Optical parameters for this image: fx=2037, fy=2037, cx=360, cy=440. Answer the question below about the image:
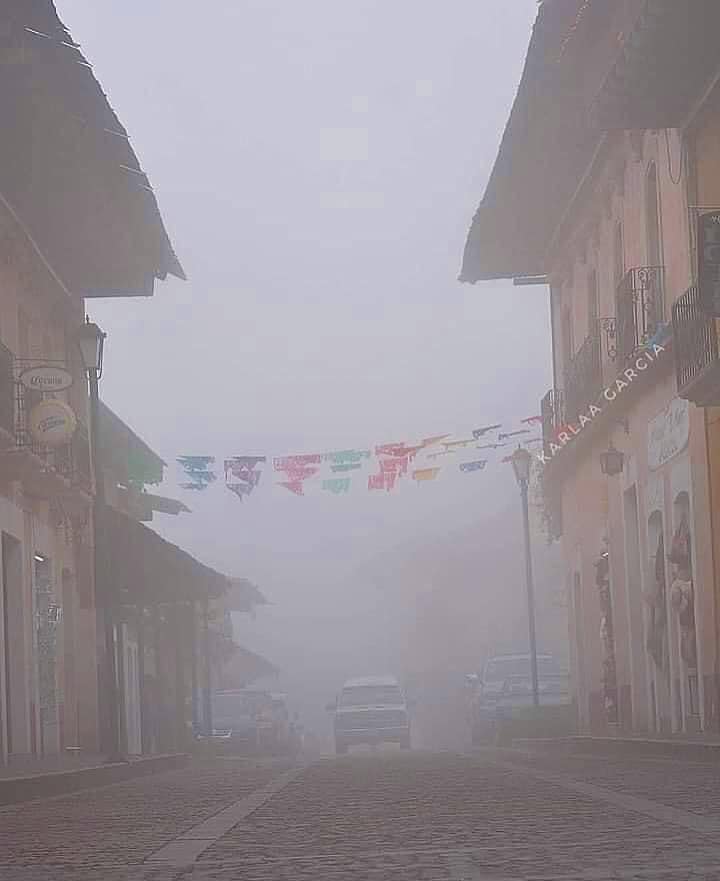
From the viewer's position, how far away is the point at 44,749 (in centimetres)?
2831

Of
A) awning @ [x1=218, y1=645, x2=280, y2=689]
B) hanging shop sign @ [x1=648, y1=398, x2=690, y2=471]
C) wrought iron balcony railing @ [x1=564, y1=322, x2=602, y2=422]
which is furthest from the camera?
awning @ [x1=218, y1=645, x2=280, y2=689]

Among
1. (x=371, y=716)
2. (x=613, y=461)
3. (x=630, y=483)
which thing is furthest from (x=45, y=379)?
(x=371, y=716)

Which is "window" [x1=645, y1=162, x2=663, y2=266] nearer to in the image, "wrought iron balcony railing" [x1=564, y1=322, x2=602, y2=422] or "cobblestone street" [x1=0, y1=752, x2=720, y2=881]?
"wrought iron balcony railing" [x1=564, y1=322, x2=602, y2=422]

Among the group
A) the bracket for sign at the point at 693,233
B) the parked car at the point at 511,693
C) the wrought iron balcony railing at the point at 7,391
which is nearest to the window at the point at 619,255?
the bracket for sign at the point at 693,233

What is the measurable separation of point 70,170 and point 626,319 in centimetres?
730

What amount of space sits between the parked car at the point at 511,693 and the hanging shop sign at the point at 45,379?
13.1 metres

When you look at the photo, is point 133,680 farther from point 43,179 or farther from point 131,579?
point 43,179

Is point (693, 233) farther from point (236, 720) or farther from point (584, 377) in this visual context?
point (236, 720)

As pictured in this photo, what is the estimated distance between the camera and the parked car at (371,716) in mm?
43312

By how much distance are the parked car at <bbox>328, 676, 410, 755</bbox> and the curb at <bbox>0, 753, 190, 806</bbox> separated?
17656mm

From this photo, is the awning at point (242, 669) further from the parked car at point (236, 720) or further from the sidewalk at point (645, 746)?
the sidewalk at point (645, 746)

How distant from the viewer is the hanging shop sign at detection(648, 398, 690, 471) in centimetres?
2317

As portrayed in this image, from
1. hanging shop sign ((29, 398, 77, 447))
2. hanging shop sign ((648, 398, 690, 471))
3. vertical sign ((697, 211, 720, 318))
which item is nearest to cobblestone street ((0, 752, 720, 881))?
vertical sign ((697, 211, 720, 318))

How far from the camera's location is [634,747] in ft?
68.7
